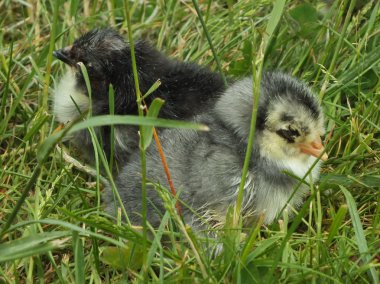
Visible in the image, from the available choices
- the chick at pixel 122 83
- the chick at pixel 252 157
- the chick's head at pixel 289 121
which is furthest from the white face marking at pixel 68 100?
the chick's head at pixel 289 121

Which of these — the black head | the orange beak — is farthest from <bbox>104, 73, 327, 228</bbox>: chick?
the black head

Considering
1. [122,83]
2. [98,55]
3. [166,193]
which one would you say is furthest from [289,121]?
[98,55]

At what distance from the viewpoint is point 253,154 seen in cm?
219

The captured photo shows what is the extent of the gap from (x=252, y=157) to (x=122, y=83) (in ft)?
1.88

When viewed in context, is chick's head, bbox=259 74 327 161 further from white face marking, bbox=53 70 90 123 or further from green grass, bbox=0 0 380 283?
white face marking, bbox=53 70 90 123

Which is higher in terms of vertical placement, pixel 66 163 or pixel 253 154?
pixel 253 154

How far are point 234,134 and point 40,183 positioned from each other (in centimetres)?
74

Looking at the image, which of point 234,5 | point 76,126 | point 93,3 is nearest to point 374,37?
point 234,5

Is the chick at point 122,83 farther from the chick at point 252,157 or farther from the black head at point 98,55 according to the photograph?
the chick at point 252,157

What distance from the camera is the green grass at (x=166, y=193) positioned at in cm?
188

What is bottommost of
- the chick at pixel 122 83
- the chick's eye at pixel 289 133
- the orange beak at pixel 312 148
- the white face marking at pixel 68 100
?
the white face marking at pixel 68 100

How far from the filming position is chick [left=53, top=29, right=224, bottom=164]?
2496 millimetres

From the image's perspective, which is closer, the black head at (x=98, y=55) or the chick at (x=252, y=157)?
the chick at (x=252, y=157)

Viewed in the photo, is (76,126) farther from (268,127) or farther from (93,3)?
(93,3)
